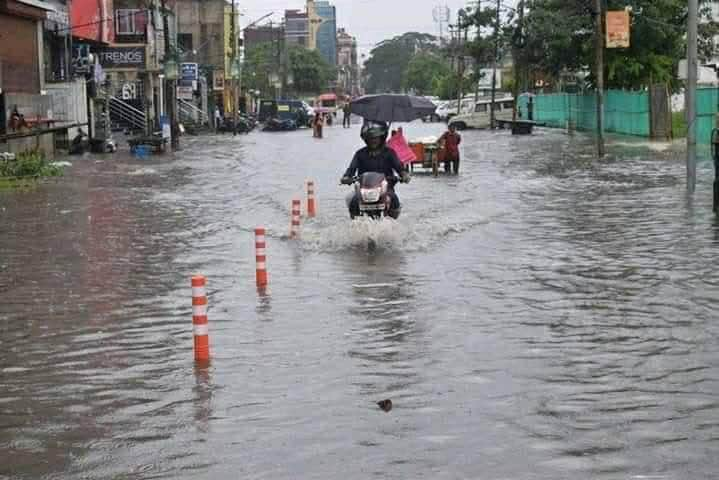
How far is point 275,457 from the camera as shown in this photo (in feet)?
22.4

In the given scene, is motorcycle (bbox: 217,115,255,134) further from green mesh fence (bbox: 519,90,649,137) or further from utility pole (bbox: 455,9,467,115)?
green mesh fence (bbox: 519,90,649,137)

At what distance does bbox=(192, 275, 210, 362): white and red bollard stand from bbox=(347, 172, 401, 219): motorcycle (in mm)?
7008

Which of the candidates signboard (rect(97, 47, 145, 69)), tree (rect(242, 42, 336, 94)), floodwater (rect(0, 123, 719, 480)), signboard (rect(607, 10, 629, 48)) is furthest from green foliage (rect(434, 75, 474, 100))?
floodwater (rect(0, 123, 719, 480))

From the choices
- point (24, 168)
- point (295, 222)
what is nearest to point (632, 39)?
point (24, 168)

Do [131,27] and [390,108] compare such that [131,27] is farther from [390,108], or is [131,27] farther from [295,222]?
[295,222]

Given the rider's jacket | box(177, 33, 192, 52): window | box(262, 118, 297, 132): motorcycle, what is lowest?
the rider's jacket

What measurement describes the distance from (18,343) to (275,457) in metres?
4.38

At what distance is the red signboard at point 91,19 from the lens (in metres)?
52.0

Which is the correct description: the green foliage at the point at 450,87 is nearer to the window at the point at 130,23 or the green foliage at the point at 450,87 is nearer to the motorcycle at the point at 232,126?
the motorcycle at the point at 232,126

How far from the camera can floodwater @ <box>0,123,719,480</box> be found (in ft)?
22.7

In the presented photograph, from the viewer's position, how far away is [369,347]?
32.4 feet

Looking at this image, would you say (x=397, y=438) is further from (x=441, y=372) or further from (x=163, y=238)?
(x=163, y=238)

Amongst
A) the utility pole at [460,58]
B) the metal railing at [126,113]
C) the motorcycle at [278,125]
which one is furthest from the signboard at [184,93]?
the utility pole at [460,58]

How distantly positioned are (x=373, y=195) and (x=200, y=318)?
286 inches
